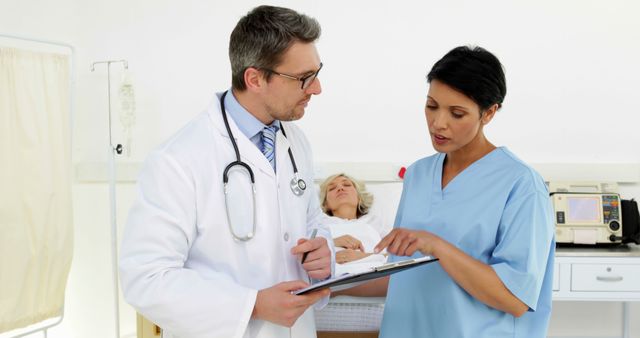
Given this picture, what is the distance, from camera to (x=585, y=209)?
2857 millimetres

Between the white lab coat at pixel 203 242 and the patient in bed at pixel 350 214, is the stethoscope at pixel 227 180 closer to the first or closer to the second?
the white lab coat at pixel 203 242

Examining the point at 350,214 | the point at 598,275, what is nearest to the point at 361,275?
the point at 350,214

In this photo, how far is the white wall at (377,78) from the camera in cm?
318

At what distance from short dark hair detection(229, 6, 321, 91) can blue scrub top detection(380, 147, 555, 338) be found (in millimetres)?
457

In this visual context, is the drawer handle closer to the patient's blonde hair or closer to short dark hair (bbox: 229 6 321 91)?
the patient's blonde hair

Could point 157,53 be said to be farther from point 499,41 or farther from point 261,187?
point 261,187

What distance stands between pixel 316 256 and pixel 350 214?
1.63m

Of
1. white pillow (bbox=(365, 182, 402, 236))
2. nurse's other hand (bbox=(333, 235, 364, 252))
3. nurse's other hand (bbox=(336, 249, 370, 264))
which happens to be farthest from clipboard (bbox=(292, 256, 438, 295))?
white pillow (bbox=(365, 182, 402, 236))

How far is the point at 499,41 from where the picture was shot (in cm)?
320

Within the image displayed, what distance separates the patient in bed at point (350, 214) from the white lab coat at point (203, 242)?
3.51 ft

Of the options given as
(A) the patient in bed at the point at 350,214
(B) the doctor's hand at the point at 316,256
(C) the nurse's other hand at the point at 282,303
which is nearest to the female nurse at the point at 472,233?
(B) the doctor's hand at the point at 316,256

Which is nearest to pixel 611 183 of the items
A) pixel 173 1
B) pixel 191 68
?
pixel 191 68

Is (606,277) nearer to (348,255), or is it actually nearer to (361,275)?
(348,255)

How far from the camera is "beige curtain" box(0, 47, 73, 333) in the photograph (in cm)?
239
